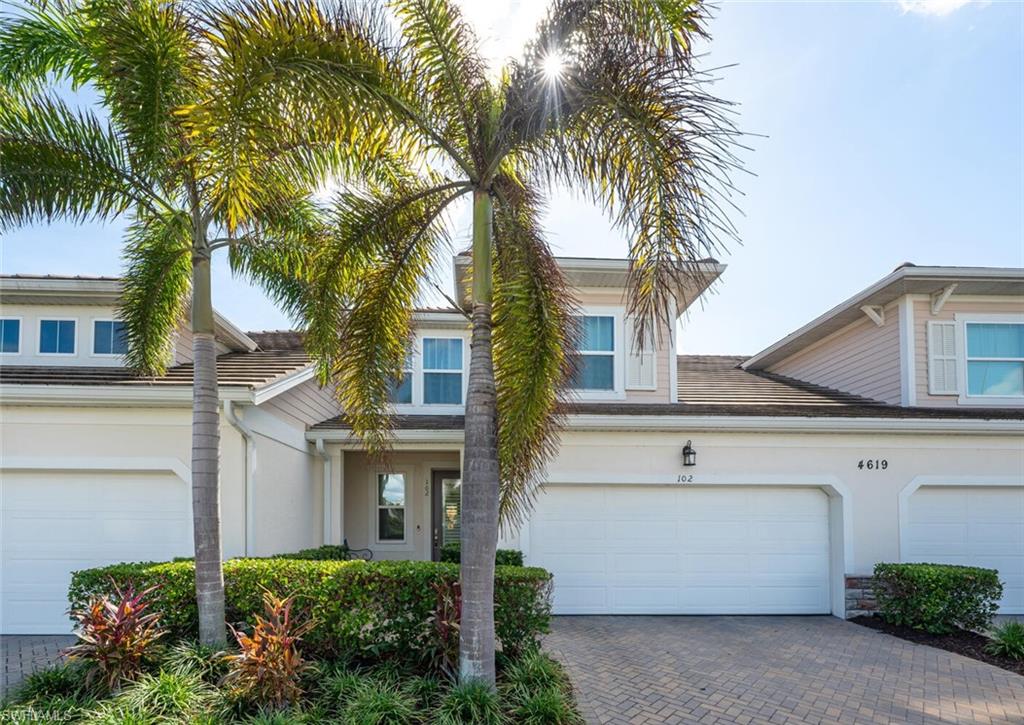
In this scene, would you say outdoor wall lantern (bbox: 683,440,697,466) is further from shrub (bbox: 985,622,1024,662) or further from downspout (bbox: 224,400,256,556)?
downspout (bbox: 224,400,256,556)

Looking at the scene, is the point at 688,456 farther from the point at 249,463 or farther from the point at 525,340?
the point at 249,463

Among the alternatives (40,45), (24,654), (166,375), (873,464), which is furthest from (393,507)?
(40,45)

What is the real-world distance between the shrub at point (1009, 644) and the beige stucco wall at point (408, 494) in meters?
8.33

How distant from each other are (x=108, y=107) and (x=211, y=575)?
441 centimetres

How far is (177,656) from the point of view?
17.7 ft

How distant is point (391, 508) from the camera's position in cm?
1207

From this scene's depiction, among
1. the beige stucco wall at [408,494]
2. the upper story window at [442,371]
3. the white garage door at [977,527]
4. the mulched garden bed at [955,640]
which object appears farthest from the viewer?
the beige stucco wall at [408,494]

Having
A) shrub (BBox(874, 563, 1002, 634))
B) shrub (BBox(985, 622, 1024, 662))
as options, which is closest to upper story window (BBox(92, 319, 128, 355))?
shrub (BBox(874, 563, 1002, 634))

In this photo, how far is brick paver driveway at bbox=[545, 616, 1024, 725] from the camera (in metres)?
5.38

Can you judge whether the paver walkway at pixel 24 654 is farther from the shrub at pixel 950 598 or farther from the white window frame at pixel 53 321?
the shrub at pixel 950 598

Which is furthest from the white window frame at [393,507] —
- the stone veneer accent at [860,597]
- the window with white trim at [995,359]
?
the window with white trim at [995,359]

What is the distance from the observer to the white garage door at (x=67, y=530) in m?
7.91

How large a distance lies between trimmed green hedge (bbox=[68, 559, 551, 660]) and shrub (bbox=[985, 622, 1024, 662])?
5.50 metres

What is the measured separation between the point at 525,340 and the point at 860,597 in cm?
734
